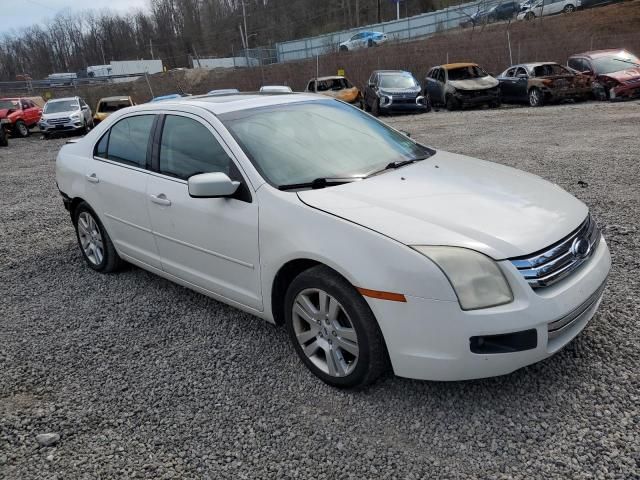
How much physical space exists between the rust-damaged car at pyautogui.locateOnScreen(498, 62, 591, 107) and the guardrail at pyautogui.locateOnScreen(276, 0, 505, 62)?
1111 inches

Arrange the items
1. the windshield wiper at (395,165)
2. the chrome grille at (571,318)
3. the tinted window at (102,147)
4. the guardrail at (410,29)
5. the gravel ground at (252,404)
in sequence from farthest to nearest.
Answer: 1. the guardrail at (410,29)
2. the tinted window at (102,147)
3. the windshield wiper at (395,165)
4. the chrome grille at (571,318)
5. the gravel ground at (252,404)

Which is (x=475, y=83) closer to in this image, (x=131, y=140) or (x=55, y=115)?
(x=55, y=115)

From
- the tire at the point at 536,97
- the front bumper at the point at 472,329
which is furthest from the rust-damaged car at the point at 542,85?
the front bumper at the point at 472,329

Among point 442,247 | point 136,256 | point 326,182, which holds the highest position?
point 326,182

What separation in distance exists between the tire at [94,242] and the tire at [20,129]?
67.0 ft

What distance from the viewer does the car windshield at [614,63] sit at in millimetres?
17375

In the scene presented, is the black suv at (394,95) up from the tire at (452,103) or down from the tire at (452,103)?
up

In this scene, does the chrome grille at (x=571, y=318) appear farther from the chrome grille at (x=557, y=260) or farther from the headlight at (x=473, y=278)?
the headlight at (x=473, y=278)

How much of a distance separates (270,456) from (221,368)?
0.90 m

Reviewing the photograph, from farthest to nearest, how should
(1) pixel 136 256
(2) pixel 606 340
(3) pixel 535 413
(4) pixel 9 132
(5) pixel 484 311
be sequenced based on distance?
(4) pixel 9 132, (1) pixel 136 256, (2) pixel 606 340, (3) pixel 535 413, (5) pixel 484 311

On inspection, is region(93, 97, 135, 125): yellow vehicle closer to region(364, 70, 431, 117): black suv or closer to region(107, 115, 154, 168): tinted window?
region(364, 70, 431, 117): black suv

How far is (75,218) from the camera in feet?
17.0

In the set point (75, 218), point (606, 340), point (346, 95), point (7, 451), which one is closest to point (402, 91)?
Answer: point (346, 95)

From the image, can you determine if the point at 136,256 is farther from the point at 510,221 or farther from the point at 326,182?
the point at 510,221
